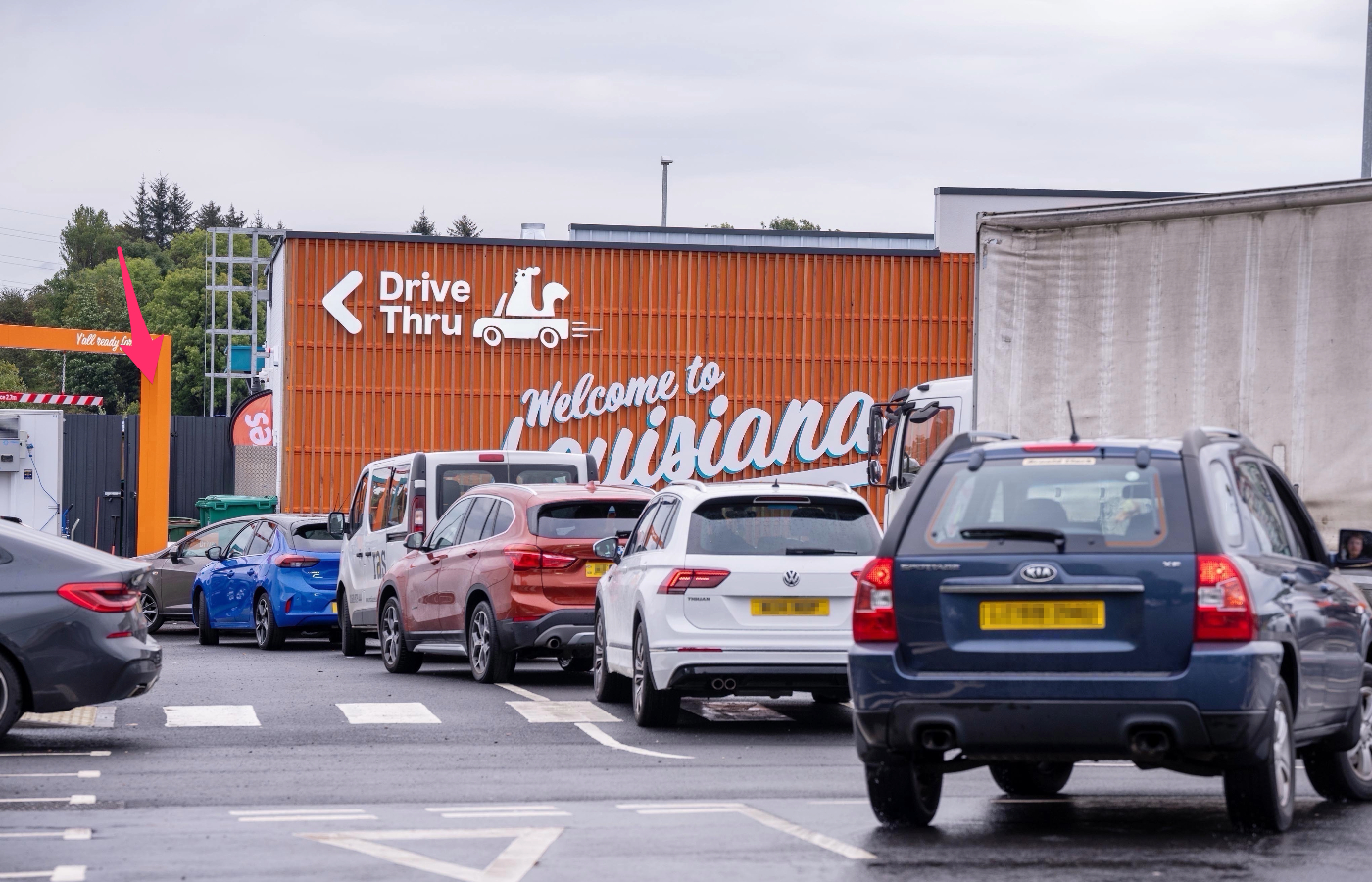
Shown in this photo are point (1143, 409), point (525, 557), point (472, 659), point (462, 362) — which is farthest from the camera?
point (462, 362)

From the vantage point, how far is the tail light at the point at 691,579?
1195cm

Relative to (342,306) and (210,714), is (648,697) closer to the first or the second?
(210,714)

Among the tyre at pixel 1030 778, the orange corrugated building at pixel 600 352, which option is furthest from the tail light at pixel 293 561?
the tyre at pixel 1030 778

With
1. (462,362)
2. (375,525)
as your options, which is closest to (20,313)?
(462,362)

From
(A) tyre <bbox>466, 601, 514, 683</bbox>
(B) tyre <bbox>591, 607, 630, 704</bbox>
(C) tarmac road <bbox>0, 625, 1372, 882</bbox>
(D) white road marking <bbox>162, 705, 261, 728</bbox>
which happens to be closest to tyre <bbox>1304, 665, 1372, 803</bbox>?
(C) tarmac road <bbox>0, 625, 1372, 882</bbox>

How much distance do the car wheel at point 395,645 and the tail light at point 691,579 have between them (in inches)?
224

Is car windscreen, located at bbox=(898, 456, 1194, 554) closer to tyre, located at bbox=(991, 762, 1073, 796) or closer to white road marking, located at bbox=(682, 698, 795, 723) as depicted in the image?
tyre, located at bbox=(991, 762, 1073, 796)

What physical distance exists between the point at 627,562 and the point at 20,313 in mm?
140111

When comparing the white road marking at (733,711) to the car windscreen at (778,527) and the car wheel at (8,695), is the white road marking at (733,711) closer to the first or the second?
the car windscreen at (778,527)

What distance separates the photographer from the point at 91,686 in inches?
433

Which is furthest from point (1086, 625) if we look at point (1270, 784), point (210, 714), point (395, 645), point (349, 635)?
point (349, 635)

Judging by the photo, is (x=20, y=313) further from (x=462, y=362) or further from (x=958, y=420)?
(x=958, y=420)

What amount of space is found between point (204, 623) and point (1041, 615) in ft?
54.2

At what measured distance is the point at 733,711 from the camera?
547 inches
